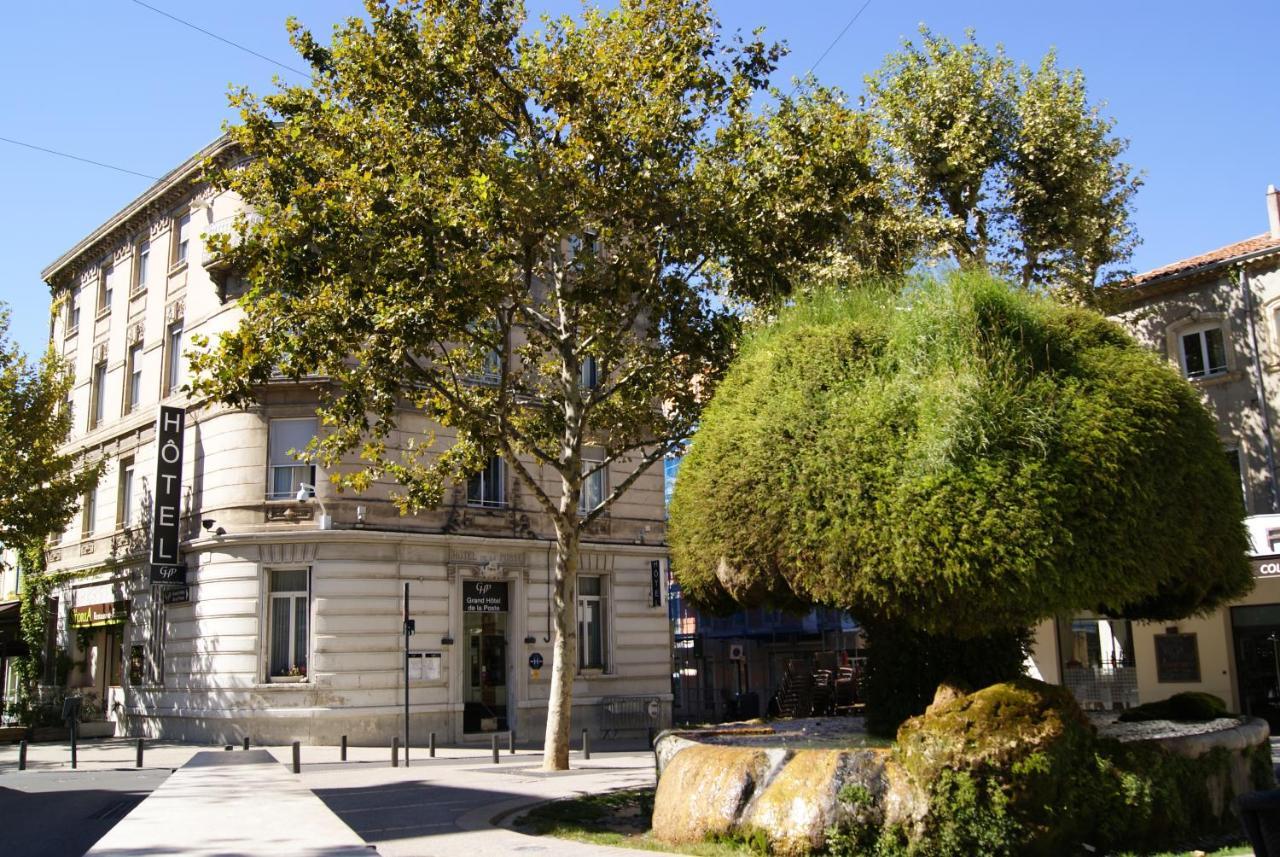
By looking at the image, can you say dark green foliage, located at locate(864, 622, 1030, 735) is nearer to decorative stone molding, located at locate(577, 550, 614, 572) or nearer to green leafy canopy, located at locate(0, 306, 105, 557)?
decorative stone molding, located at locate(577, 550, 614, 572)

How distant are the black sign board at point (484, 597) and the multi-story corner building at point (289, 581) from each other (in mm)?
56

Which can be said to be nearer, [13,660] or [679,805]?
[679,805]

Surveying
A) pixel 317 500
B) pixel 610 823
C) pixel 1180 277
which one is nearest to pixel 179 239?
pixel 317 500

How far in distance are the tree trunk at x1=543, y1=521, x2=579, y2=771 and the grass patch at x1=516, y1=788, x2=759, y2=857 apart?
277 centimetres

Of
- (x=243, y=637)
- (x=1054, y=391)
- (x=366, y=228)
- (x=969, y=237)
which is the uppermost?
(x=969, y=237)

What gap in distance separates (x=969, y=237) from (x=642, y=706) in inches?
585

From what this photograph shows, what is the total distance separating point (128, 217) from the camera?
113ft

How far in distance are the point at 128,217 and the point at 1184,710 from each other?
106 feet

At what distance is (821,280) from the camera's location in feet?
69.5

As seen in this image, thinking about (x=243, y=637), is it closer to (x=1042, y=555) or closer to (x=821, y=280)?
(x=821, y=280)

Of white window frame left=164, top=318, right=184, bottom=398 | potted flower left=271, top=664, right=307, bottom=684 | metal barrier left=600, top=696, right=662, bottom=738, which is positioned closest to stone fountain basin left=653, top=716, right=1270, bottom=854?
potted flower left=271, top=664, right=307, bottom=684

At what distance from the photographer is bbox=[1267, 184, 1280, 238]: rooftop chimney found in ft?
88.2

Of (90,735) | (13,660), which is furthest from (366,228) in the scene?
(13,660)

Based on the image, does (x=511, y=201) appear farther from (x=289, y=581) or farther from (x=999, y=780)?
(x=289, y=581)
